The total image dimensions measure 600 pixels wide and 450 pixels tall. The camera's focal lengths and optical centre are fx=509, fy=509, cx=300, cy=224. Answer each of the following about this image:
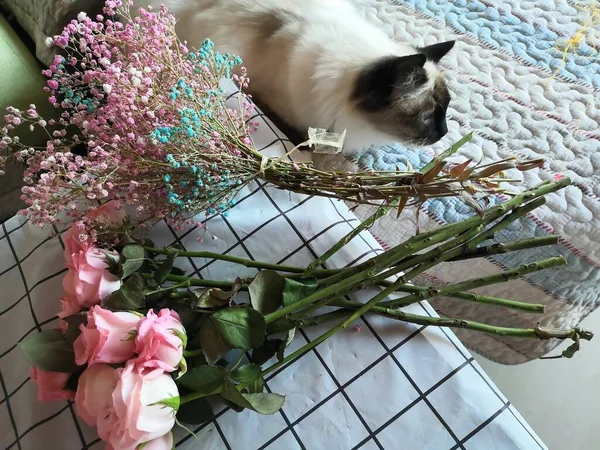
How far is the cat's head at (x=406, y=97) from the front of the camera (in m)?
0.90

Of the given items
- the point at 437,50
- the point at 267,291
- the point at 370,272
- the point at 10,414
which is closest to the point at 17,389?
the point at 10,414

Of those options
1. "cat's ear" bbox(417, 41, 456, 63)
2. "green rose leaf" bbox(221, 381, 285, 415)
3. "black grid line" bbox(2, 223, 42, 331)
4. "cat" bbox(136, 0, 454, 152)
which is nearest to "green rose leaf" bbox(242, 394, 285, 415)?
"green rose leaf" bbox(221, 381, 285, 415)

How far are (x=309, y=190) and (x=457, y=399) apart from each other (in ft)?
0.94

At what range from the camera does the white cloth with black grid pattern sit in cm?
54

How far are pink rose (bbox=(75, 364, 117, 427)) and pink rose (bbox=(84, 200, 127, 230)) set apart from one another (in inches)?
6.8

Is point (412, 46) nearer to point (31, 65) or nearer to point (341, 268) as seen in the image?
point (341, 268)

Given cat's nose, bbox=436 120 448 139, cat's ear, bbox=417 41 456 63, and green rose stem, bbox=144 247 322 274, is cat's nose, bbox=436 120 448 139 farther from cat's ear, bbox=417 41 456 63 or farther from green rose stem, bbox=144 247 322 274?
green rose stem, bbox=144 247 322 274

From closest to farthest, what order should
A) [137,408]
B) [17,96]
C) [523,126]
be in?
[137,408]
[523,126]
[17,96]

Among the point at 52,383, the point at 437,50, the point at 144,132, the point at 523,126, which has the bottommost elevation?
the point at 523,126

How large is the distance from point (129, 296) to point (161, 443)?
15 centimetres

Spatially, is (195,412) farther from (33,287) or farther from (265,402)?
(33,287)

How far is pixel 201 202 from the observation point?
0.60m

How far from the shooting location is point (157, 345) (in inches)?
18.0

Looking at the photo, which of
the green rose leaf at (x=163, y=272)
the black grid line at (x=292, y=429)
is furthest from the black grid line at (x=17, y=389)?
the black grid line at (x=292, y=429)
